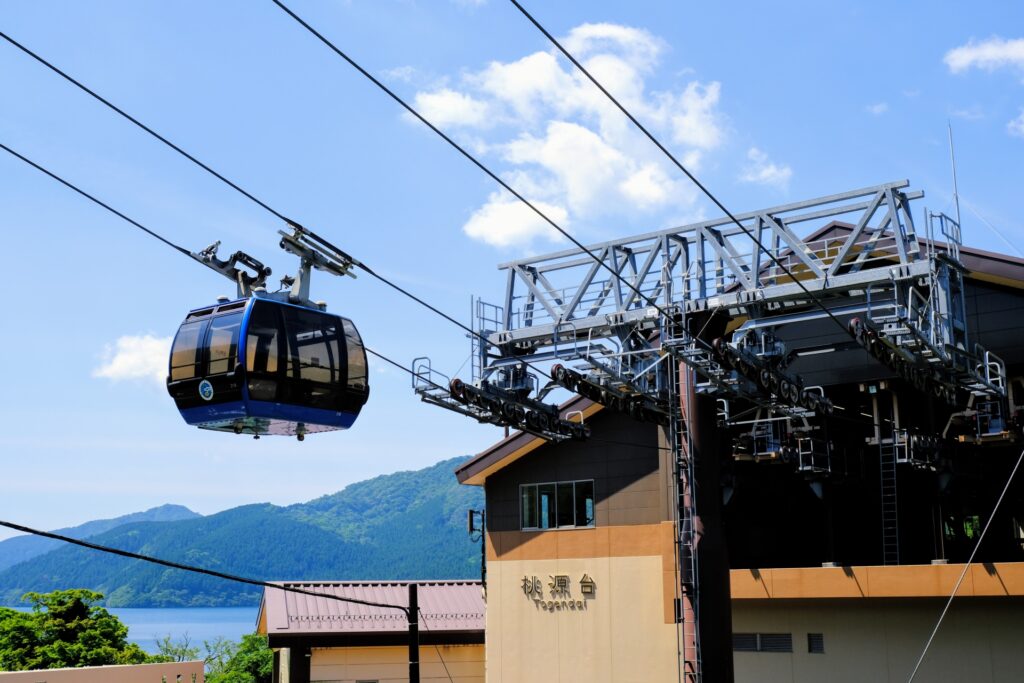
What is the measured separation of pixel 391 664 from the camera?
37.3 meters

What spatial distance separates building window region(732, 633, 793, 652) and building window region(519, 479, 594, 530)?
500 cm

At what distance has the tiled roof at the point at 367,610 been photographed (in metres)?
36.3

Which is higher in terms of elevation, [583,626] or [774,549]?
[774,549]

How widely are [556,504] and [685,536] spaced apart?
6416mm

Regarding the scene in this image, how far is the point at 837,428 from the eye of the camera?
34.4m

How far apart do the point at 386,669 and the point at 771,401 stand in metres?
18.2

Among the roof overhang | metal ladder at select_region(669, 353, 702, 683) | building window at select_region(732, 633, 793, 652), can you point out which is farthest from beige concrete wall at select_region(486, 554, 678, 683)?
the roof overhang

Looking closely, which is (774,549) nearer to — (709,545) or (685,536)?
(709,545)

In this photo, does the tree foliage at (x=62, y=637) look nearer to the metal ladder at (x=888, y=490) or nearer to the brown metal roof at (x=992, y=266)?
the metal ladder at (x=888, y=490)

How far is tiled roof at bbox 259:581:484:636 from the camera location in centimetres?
3634

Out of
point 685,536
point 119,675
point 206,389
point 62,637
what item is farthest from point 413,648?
point 62,637

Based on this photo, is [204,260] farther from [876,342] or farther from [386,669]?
[386,669]

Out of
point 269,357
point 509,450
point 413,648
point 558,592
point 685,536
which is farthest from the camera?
point 509,450

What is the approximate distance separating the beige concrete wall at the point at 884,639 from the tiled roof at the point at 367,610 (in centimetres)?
1163
